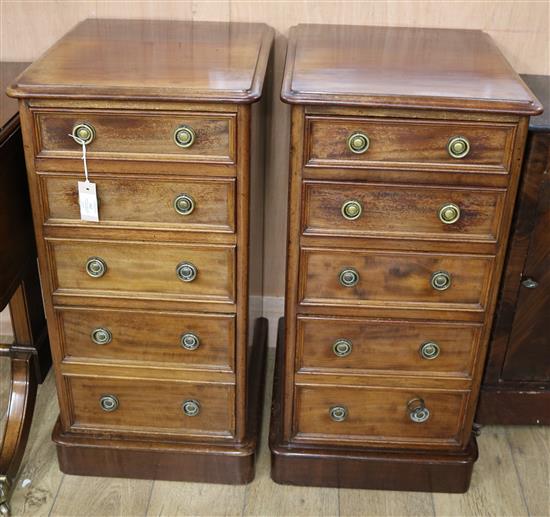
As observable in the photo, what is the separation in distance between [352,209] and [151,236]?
0.41 m

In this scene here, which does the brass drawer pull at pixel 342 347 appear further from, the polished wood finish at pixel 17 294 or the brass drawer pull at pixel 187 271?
the polished wood finish at pixel 17 294

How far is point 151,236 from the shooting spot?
159 cm

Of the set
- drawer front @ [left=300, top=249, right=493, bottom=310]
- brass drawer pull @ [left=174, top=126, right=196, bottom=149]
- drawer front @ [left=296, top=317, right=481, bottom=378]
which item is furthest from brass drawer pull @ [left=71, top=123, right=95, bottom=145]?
drawer front @ [left=296, top=317, right=481, bottom=378]

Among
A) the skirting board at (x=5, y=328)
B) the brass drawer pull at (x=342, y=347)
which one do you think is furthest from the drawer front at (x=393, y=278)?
the skirting board at (x=5, y=328)

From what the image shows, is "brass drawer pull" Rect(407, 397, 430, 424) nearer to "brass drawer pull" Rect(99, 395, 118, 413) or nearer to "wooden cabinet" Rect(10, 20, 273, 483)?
"wooden cabinet" Rect(10, 20, 273, 483)

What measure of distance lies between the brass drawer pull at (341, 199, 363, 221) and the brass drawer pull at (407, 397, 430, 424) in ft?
1.64

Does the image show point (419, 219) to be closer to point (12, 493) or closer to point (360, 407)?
point (360, 407)

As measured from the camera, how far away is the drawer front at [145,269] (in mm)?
1607

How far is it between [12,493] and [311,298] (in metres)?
0.89

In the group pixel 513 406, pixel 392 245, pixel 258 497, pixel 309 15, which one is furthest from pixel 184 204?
pixel 513 406

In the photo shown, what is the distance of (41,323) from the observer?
83.6 inches

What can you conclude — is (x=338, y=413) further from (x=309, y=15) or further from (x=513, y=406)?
(x=309, y=15)

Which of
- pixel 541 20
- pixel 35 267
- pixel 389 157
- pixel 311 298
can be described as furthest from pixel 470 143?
pixel 35 267

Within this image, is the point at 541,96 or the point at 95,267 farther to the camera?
the point at 541,96
